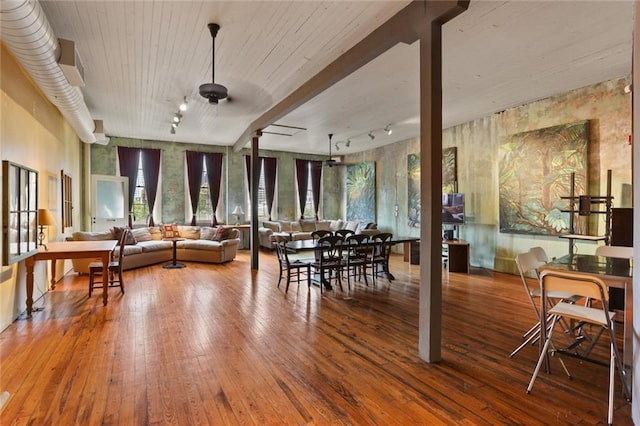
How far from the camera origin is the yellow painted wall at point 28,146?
377 cm

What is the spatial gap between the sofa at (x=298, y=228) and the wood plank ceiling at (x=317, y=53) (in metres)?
4.26

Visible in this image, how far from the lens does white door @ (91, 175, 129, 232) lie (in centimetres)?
897

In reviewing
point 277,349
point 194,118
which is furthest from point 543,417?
point 194,118

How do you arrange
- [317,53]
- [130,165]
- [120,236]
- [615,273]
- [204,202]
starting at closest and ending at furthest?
[615,273], [317,53], [120,236], [130,165], [204,202]

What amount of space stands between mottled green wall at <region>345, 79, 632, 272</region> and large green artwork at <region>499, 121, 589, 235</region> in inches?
5.6

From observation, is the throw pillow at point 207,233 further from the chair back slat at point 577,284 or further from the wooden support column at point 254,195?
the chair back slat at point 577,284

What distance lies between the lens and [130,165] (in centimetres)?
959

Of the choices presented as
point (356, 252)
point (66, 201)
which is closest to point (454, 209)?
point (356, 252)

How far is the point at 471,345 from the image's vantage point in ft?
11.2

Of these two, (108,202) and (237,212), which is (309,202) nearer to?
(237,212)

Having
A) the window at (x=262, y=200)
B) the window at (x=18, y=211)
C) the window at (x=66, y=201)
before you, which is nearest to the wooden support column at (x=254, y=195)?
the window at (x=66, y=201)

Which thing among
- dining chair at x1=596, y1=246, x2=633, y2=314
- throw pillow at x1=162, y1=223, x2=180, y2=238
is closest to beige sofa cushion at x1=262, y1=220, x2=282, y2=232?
throw pillow at x1=162, y1=223, x2=180, y2=238

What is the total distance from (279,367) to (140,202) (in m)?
8.48

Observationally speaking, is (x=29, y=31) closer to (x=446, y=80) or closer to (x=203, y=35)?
(x=203, y=35)
